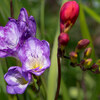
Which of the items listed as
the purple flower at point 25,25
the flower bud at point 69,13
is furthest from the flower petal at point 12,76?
the flower bud at point 69,13

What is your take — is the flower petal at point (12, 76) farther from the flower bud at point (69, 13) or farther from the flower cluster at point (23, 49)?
the flower bud at point (69, 13)

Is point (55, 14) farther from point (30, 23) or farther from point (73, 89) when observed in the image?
point (30, 23)

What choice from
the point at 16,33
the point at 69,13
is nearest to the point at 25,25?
the point at 16,33

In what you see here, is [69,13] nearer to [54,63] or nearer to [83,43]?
[83,43]

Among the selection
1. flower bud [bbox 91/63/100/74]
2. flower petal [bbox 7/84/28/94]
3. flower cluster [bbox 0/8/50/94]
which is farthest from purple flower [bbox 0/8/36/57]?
flower bud [bbox 91/63/100/74]

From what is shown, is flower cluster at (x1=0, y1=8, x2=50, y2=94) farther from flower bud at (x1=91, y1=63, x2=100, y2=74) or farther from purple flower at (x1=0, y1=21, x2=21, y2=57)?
flower bud at (x1=91, y1=63, x2=100, y2=74)

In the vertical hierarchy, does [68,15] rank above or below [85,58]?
above
